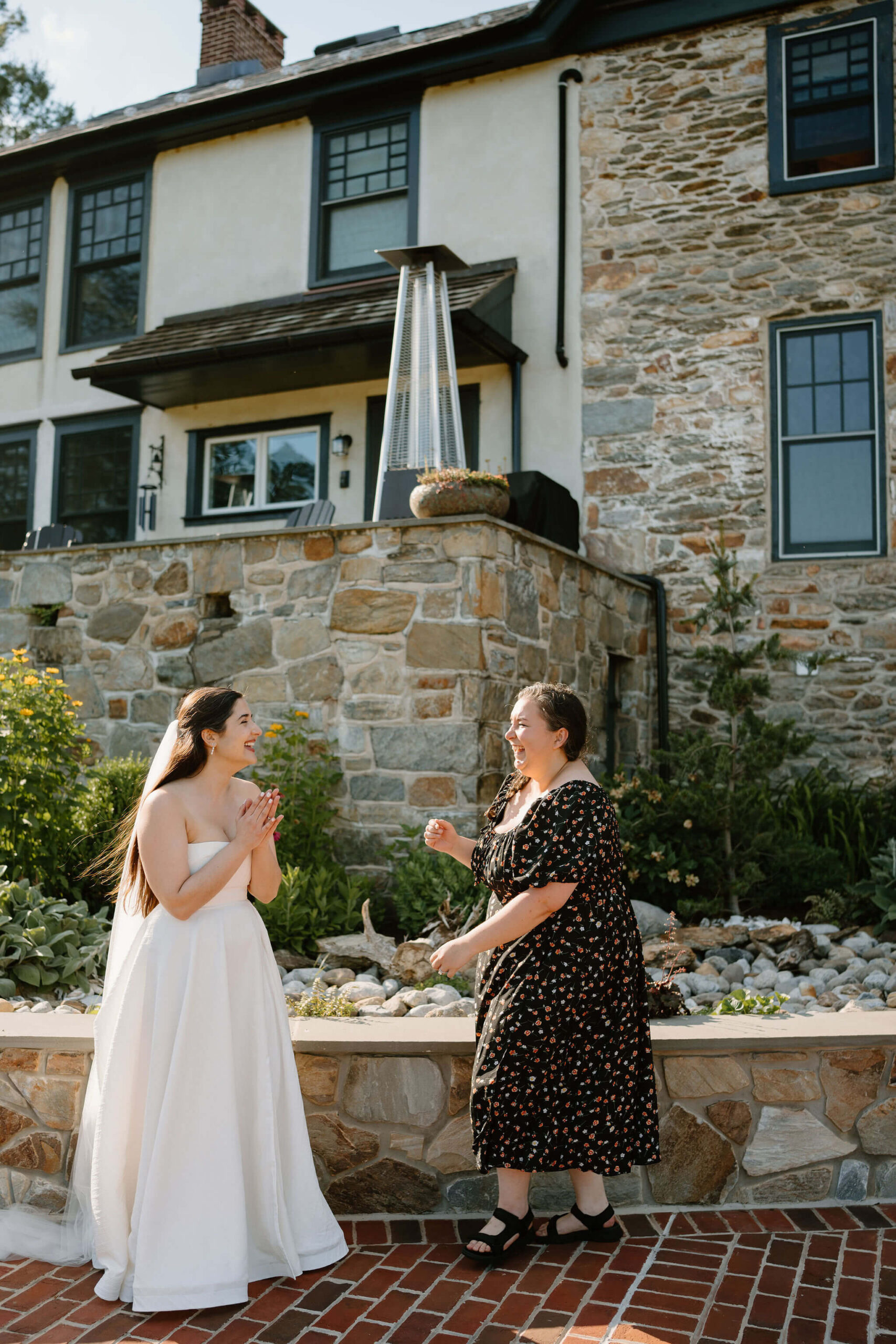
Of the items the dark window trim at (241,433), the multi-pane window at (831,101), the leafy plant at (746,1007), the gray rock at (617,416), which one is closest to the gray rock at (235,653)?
the dark window trim at (241,433)

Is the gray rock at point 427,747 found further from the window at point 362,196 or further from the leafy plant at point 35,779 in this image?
the window at point 362,196

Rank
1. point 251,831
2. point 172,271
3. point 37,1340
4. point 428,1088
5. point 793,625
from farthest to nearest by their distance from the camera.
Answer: point 172,271 → point 793,625 → point 428,1088 → point 251,831 → point 37,1340

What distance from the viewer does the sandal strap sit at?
3.41 metres

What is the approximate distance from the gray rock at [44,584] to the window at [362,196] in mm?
4603

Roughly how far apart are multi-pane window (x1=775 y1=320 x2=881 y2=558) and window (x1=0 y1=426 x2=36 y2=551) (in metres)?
7.91

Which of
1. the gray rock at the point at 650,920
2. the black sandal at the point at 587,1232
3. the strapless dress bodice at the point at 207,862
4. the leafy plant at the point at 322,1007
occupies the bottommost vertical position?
the black sandal at the point at 587,1232

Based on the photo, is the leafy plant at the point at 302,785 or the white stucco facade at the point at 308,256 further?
the white stucco facade at the point at 308,256

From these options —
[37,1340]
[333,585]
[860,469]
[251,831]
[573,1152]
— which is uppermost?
[860,469]

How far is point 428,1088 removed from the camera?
12.0ft

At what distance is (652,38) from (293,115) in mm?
3626

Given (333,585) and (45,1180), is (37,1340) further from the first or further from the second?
(333,585)

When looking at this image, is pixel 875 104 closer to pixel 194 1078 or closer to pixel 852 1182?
pixel 852 1182

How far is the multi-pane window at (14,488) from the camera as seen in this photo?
1255 centimetres

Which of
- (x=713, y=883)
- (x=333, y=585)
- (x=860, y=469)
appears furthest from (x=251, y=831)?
(x=860, y=469)
